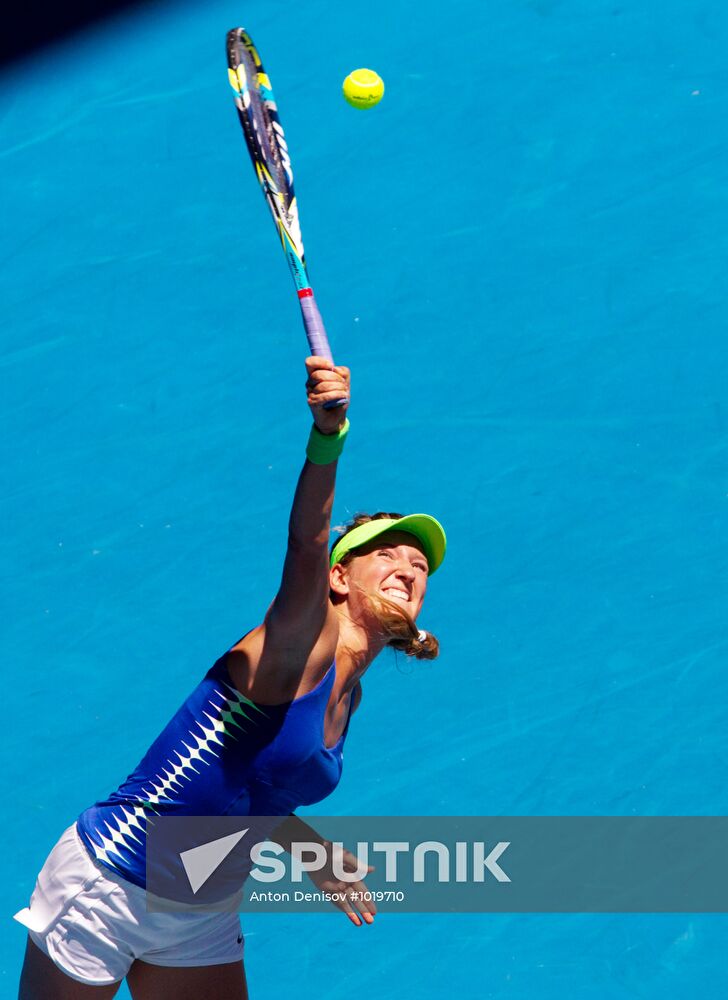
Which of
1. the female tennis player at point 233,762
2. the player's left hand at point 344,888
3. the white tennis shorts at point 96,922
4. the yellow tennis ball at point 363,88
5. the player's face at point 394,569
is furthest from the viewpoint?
the yellow tennis ball at point 363,88

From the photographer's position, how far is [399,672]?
5.60 meters

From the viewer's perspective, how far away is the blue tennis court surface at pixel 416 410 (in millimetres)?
5328

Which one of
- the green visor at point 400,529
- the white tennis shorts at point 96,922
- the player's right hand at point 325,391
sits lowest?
the white tennis shorts at point 96,922

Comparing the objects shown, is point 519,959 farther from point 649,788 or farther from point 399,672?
point 399,672

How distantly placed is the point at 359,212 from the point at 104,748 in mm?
2546

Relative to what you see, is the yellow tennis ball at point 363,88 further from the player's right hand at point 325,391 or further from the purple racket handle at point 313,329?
the player's right hand at point 325,391

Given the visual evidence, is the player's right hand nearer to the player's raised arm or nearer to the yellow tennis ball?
the player's raised arm

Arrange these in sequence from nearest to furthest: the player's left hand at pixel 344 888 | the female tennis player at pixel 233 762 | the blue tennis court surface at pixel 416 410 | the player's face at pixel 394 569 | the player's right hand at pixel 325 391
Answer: the player's right hand at pixel 325 391 < the female tennis player at pixel 233 762 < the player's face at pixel 394 569 < the player's left hand at pixel 344 888 < the blue tennis court surface at pixel 416 410

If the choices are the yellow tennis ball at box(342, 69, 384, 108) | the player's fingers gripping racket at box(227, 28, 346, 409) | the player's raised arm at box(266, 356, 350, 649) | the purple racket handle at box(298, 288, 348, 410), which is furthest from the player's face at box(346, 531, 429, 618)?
the yellow tennis ball at box(342, 69, 384, 108)

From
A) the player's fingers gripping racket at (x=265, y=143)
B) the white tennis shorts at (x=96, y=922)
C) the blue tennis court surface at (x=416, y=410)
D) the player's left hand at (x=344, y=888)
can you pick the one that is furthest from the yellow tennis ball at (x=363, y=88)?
the white tennis shorts at (x=96, y=922)

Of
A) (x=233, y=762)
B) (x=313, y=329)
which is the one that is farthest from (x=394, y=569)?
(x=313, y=329)

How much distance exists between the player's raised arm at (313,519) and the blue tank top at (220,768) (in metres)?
0.24

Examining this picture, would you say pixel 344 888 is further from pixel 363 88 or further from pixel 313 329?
pixel 363 88

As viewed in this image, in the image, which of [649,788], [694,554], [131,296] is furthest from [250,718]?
[131,296]
